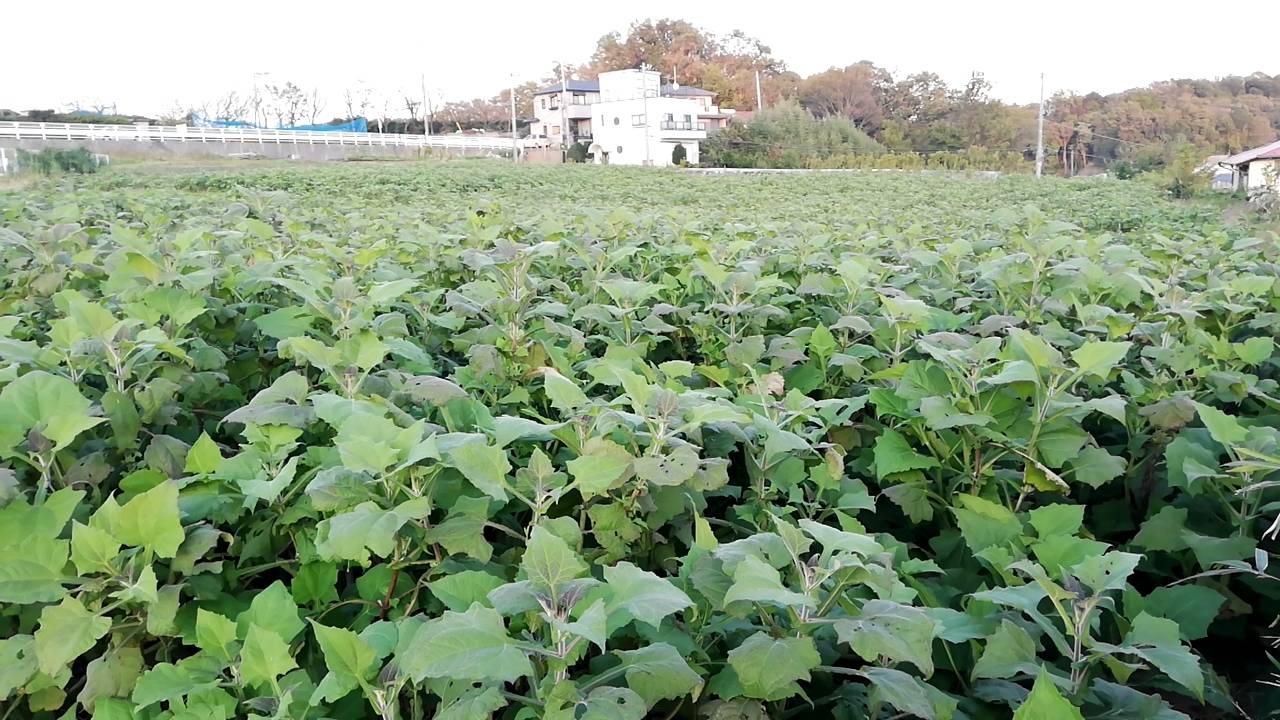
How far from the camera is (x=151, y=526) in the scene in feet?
3.69

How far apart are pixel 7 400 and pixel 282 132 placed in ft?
145

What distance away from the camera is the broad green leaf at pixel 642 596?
960 millimetres

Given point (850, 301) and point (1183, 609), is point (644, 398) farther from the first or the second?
point (850, 301)

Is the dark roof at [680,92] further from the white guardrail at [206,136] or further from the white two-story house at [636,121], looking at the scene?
the white guardrail at [206,136]

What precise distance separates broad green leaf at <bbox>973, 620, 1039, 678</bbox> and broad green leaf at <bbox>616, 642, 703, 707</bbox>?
398 mm

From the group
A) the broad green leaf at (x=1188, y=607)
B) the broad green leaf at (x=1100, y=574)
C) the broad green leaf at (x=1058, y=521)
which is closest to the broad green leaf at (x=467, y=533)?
the broad green leaf at (x=1100, y=574)

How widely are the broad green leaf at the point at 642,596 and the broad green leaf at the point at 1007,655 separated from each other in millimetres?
438

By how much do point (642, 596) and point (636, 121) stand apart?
5799 centimetres

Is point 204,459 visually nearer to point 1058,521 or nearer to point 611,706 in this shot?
point 611,706

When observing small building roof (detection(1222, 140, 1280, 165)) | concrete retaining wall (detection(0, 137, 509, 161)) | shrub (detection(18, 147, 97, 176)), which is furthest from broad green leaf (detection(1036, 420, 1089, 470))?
small building roof (detection(1222, 140, 1280, 165))

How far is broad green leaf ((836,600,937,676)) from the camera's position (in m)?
0.99

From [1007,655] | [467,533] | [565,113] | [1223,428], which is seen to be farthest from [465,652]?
[565,113]

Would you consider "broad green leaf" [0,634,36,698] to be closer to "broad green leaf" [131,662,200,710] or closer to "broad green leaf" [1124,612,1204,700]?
"broad green leaf" [131,662,200,710]

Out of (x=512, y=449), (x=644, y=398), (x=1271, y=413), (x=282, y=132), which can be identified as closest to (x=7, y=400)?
(x=512, y=449)
